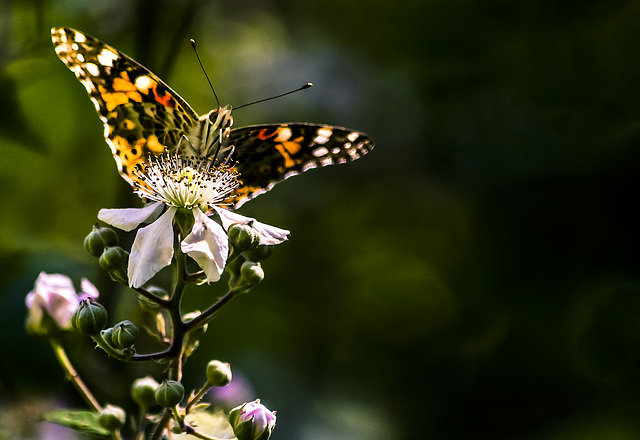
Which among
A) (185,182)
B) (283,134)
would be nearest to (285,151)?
(283,134)

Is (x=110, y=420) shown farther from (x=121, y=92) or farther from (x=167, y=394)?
(x=121, y=92)

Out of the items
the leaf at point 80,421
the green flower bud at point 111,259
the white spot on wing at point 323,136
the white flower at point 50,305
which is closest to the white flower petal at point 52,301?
the white flower at point 50,305

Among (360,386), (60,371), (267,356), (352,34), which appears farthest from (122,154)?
(352,34)

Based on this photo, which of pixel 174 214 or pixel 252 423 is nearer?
pixel 252 423

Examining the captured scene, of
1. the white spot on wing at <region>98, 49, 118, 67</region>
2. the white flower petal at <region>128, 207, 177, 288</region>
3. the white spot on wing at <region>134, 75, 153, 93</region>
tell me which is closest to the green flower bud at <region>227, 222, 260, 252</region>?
the white flower petal at <region>128, 207, 177, 288</region>

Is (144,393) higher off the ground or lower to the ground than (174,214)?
lower

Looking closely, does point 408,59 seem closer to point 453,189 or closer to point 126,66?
point 453,189
